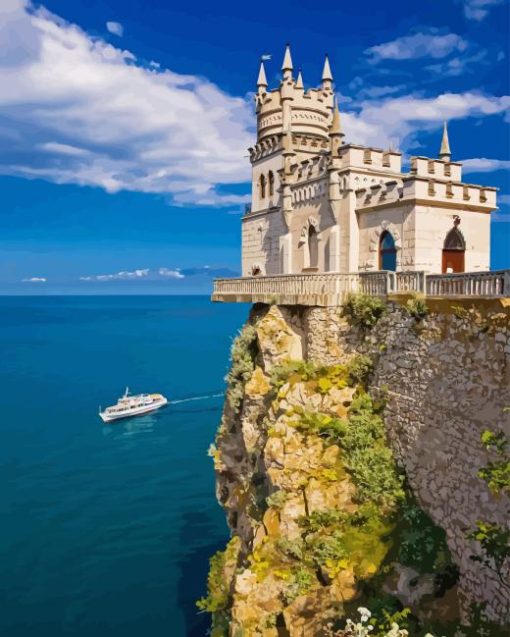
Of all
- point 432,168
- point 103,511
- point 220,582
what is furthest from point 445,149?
point 103,511

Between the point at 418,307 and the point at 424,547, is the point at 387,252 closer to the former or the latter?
the point at 418,307

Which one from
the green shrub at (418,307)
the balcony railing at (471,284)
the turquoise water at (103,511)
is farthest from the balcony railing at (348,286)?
the turquoise water at (103,511)

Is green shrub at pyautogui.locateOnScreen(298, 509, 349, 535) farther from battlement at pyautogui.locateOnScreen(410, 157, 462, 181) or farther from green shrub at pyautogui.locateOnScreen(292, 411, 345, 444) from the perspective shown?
battlement at pyautogui.locateOnScreen(410, 157, 462, 181)

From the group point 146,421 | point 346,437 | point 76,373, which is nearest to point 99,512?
point 146,421

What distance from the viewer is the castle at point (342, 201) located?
64.6ft

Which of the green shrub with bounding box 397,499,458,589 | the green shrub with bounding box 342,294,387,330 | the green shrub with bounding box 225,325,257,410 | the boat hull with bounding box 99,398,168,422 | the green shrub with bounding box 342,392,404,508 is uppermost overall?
the green shrub with bounding box 342,294,387,330

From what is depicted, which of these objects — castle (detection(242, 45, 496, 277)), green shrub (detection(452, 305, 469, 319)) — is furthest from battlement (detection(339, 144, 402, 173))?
green shrub (detection(452, 305, 469, 319))

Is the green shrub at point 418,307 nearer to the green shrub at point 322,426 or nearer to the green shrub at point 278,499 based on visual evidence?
the green shrub at point 322,426

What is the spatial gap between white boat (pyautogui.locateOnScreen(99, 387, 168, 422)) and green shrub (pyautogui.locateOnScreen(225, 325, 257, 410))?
33.2 m

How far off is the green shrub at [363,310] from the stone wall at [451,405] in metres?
0.35

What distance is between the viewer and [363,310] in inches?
717

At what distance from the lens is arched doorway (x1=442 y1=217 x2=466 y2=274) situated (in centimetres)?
2009

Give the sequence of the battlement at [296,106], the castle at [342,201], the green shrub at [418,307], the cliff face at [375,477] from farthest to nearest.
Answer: the battlement at [296,106], the castle at [342,201], the green shrub at [418,307], the cliff face at [375,477]

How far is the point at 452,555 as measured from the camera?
13.9 metres
